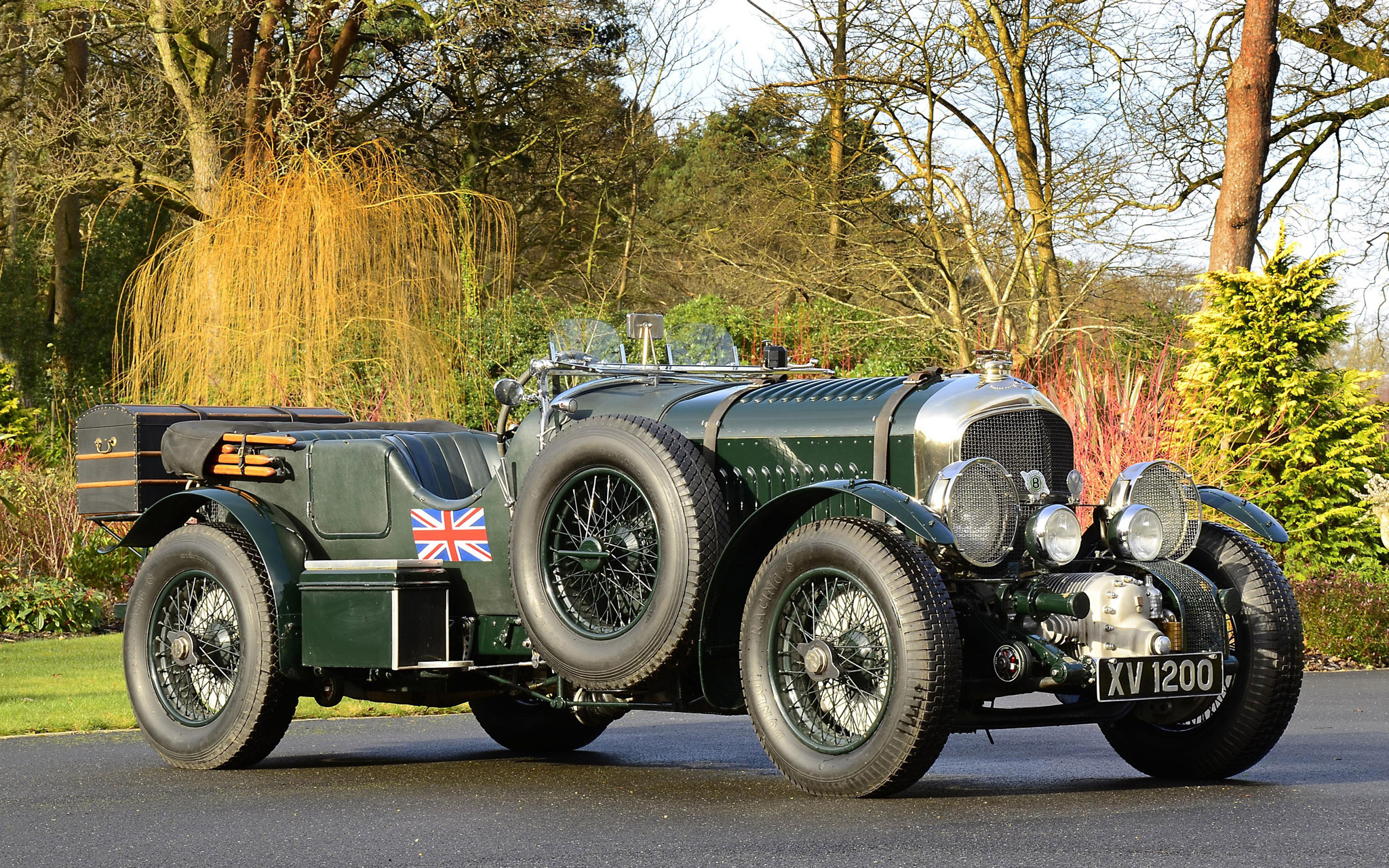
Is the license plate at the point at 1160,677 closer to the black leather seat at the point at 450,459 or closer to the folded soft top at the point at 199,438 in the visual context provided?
the black leather seat at the point at 450,459

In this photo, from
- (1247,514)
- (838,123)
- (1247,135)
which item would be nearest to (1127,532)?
(1247,514)

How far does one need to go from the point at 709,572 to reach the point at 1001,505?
104 centimetres

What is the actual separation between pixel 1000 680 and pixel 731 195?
23.6 meters

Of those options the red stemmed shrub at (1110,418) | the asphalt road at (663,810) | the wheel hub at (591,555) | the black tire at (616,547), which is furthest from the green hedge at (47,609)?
the wheel hub at (591,555)

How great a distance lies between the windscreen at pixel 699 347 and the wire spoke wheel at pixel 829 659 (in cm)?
202

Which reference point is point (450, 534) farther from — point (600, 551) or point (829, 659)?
point (829, 659)

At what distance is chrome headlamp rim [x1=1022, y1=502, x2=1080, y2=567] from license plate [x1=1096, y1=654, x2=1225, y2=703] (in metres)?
0.46

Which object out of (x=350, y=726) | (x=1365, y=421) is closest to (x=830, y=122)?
(x=1365, y=421)

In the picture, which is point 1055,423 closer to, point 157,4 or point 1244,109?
point 1244,109

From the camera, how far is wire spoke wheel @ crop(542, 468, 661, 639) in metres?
6.11

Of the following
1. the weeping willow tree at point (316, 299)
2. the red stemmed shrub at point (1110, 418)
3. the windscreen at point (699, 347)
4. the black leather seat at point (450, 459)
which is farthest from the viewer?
the weeping willow tree at point (316, 299)

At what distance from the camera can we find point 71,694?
998 centimetres

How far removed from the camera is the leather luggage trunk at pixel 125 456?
7.70 meters

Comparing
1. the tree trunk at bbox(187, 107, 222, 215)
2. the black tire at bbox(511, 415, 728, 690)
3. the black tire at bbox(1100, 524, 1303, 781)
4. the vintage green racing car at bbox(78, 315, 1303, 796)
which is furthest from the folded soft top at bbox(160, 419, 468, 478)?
the tree trunk at bbox(187, 107, 222, 215)
